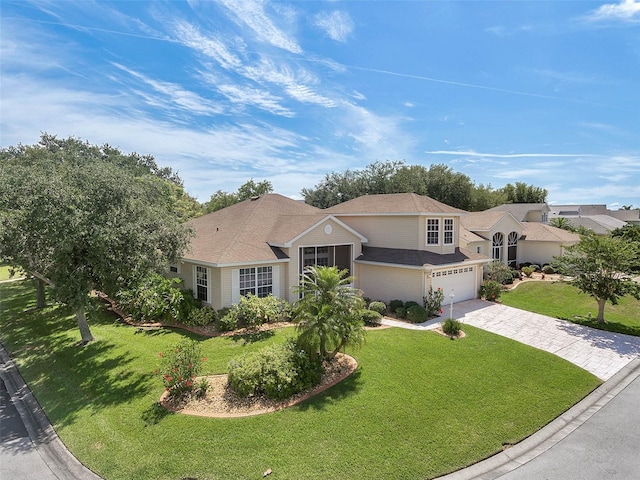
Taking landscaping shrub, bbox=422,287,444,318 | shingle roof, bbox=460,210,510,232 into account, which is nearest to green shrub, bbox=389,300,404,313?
landscaping shrub, bbox=422,287,444,318

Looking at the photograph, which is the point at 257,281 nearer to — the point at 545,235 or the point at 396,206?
the point at 396,206

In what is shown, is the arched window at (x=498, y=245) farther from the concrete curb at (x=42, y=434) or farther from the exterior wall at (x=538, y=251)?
the concrete curb at (x=42, y=434)

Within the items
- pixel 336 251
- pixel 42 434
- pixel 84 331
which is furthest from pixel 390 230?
pixel 42 434

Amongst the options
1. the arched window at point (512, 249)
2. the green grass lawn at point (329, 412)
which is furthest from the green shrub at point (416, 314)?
the arched window at point (512, 249)

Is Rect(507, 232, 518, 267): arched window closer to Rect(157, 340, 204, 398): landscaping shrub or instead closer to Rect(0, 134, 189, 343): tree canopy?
Rect(0, 134, 189, 343): tree canopy

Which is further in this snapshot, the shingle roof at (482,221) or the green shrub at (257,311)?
the shingle roof at (482,221)

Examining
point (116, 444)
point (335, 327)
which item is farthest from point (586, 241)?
point (116, 444)
